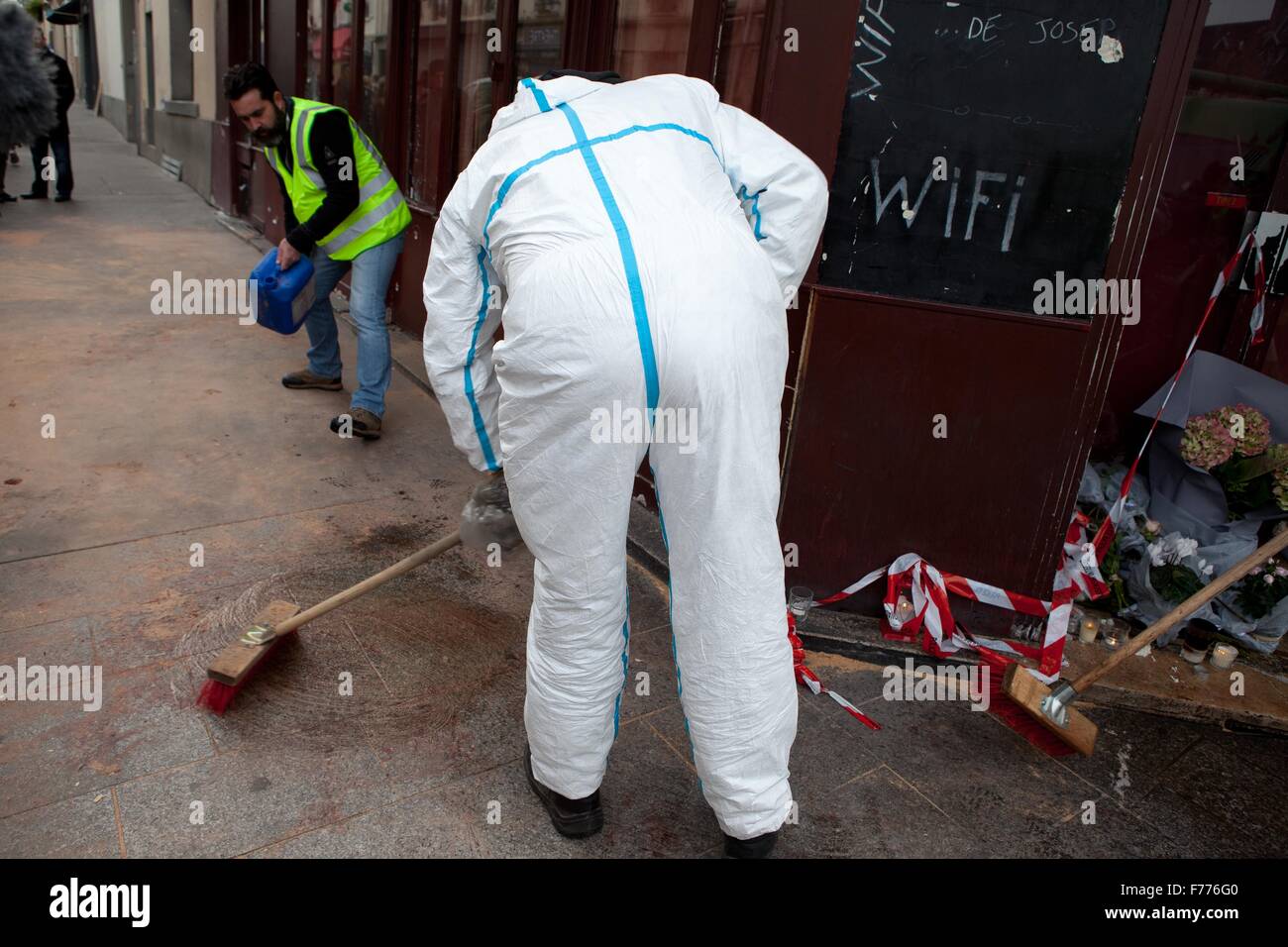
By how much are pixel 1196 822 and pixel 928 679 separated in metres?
0.85

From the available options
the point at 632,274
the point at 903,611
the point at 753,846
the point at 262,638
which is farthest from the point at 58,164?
the point at 753,846

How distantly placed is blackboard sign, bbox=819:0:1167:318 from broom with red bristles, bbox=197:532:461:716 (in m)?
1.62

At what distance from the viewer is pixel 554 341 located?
192cm

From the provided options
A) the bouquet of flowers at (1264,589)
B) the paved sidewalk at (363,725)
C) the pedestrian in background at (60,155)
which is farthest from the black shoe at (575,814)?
the pedestrian in background at (60,155)

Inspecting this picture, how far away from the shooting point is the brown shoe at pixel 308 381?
17.3 feet

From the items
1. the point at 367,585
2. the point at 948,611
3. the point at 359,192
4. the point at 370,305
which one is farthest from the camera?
the point at 370,305

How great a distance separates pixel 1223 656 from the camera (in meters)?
3.34

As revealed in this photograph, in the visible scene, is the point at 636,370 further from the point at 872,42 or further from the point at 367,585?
the point at 872,42

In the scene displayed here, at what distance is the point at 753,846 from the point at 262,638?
1519mm

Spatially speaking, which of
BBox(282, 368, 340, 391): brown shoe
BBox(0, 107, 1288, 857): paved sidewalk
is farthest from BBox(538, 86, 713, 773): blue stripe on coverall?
BBox(282, 368, 340, 391): brown shoe

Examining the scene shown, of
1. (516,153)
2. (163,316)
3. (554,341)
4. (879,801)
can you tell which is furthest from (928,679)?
(163,316)

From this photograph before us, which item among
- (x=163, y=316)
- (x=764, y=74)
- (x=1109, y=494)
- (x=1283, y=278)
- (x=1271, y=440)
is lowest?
(x=163, y=316)

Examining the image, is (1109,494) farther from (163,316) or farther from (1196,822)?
(163,316)

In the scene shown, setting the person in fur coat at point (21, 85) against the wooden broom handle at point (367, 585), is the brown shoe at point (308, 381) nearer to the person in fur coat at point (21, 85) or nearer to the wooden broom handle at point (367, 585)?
the person in fur coat at point (21, 85)
